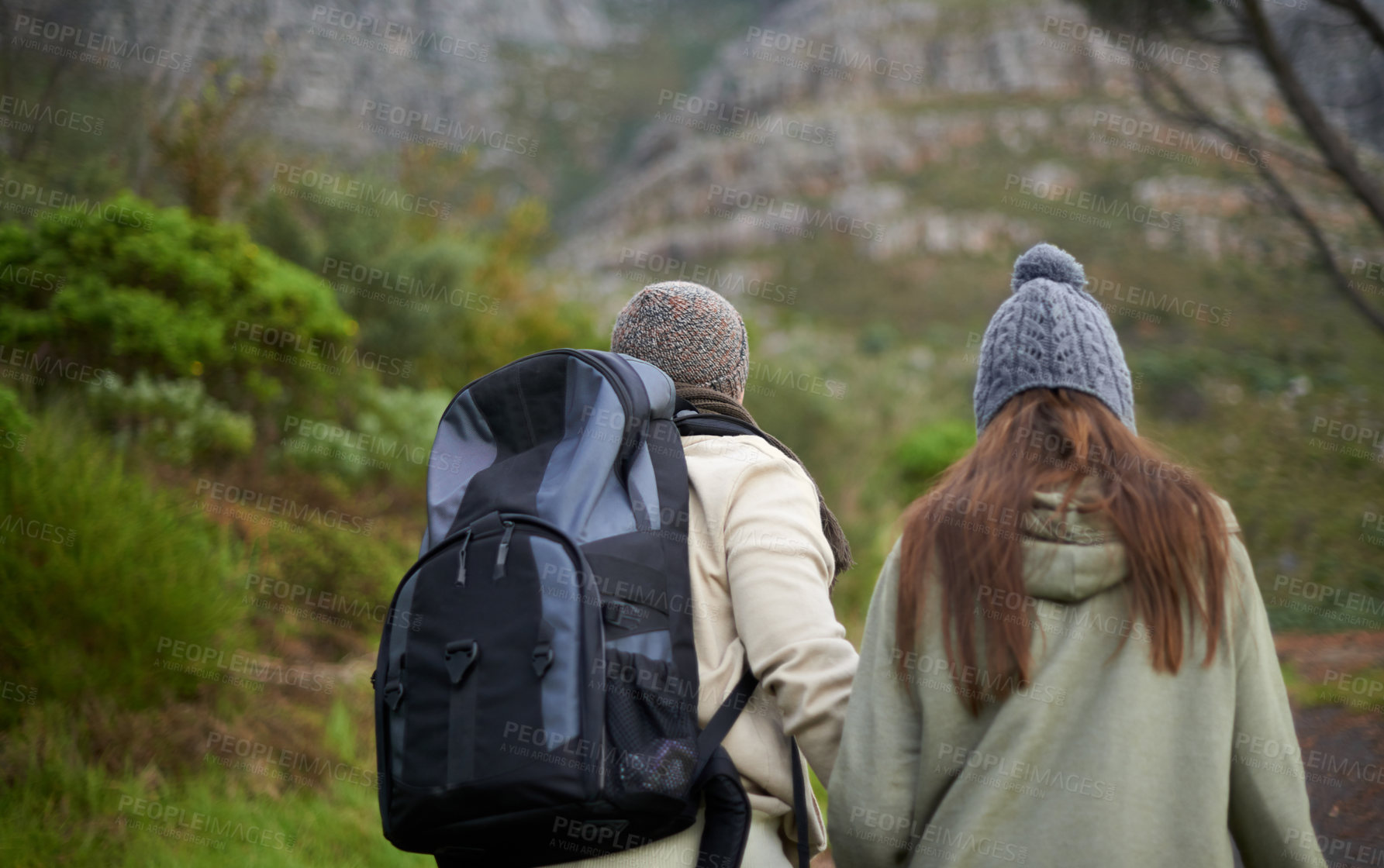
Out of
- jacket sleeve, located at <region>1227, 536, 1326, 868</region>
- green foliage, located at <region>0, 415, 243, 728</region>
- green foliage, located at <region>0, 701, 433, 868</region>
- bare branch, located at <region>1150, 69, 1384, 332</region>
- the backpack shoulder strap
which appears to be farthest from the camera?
bare branch, located at <region>1150, 69, 1384, 332</region>

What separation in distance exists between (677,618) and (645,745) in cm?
24

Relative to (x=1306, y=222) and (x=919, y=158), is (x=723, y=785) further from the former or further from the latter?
(x=919, y=158)

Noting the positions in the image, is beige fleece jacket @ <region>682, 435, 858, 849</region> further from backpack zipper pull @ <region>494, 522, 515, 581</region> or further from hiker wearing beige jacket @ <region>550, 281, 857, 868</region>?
backpack zipper pull @ <region>494, 522, 515, 581</region>

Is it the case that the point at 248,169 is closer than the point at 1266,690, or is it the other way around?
the point at 1266,690

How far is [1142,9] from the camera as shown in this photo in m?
6.80

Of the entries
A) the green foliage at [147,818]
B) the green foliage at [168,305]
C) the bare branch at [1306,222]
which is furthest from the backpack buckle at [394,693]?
the bare branch at [1306,222]

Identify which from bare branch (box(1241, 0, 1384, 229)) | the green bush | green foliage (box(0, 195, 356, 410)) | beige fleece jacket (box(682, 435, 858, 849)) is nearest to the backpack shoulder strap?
beige fleece jacket (box(682, 435, 858, 849))

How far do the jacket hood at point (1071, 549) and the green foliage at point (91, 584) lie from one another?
146 inches

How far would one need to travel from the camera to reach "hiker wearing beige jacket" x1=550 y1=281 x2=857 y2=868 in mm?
1686

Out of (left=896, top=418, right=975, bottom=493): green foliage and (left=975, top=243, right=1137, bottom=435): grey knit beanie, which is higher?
(left=975, top=243, right=1137, bottom=435): grey knit beanie

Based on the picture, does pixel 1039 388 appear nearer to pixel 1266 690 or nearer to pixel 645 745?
pixel 1266 690

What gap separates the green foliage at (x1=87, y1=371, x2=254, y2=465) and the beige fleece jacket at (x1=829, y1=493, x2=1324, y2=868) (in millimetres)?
5196

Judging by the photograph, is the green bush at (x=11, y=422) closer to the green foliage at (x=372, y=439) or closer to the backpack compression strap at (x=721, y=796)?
the green foliage at (x=372, y=439)

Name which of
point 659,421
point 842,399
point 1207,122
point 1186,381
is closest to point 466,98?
point 1186,381
